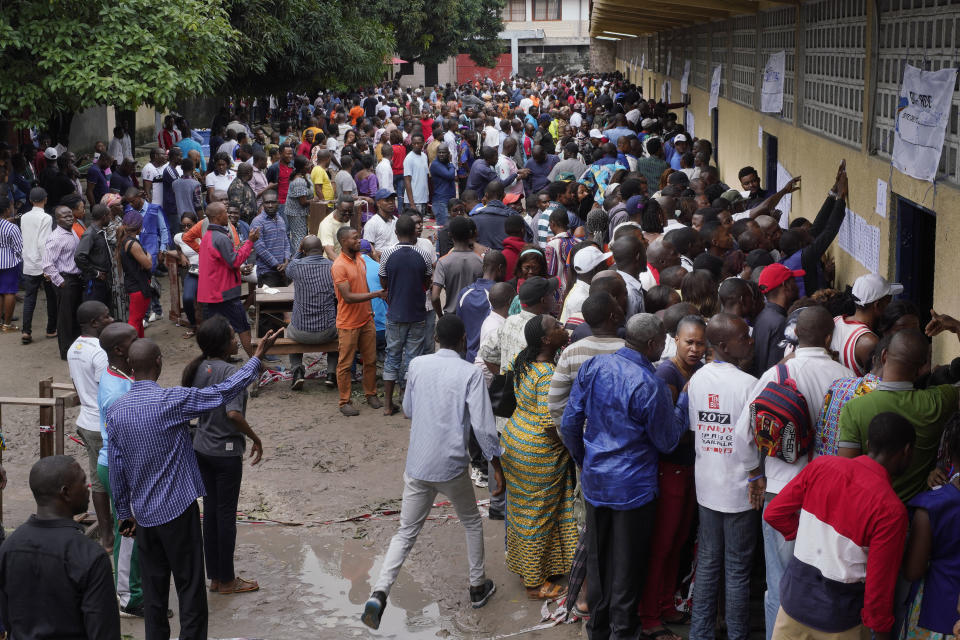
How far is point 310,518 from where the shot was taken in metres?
7.75

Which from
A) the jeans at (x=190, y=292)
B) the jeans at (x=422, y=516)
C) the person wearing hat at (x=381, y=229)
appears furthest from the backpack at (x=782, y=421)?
the jeans at (x=190, y=292)

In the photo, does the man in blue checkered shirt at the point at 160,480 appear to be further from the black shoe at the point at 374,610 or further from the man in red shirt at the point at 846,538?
the man in red shirt at the point at 846,538

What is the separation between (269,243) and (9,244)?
11.1ft

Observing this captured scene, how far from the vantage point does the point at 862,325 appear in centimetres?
552

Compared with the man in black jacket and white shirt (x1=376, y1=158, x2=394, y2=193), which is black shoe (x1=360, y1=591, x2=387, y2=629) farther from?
white shirt (x1=376, y1=158, x2=394, y2=193)

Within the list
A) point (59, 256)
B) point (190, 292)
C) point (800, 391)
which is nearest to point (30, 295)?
point (59, 256)

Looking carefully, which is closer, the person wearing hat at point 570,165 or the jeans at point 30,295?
the jeans at point 30,295

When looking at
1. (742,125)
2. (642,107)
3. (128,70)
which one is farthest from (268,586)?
(642,107)

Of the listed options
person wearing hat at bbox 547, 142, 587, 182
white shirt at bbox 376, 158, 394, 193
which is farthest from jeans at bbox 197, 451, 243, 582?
white shirt at bbox 376, 158, 394, 193

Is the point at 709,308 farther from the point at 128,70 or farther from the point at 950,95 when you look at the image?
the point at 128,70

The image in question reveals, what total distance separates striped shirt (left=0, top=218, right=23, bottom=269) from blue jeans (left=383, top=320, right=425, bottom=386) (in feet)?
18.1

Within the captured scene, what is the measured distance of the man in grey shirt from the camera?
5.89 meters

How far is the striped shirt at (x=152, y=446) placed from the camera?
5.38 metres

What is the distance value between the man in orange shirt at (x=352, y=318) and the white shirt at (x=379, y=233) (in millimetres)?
1556
